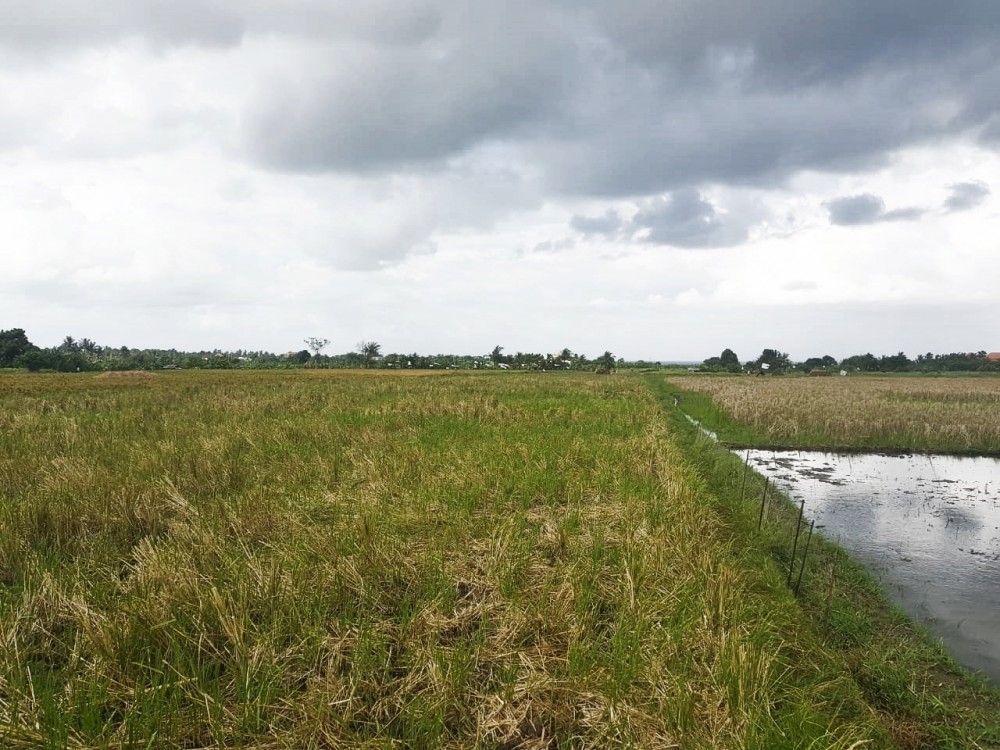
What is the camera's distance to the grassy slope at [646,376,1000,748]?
3531 millimetres

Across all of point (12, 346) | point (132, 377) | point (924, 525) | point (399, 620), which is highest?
point (12, 346)

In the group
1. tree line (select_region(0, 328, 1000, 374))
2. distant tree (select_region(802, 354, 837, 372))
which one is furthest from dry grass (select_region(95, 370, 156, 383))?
distant tree (select_region(802, 354, 837, 372))

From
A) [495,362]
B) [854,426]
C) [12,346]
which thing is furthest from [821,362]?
[12,346]

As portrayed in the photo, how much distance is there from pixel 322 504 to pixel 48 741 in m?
3.61

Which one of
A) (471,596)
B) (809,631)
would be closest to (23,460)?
(471,596)

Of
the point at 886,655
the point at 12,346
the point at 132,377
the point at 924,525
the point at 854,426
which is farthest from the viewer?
the point at 12,346

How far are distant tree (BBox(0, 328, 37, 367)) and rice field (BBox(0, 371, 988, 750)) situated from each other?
9660 cm

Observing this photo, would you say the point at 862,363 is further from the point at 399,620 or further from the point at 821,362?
the point at 399,620

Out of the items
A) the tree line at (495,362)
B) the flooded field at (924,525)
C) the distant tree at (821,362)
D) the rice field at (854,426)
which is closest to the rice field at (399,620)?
the flooded field at (924,525)

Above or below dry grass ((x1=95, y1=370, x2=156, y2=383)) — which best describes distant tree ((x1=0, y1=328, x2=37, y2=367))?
above

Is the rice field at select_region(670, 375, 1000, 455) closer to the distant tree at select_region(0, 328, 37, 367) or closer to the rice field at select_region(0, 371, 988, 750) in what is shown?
the rice field at select_region(0, 371, 988, 750)

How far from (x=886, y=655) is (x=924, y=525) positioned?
5364mm

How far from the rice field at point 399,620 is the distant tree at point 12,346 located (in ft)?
317

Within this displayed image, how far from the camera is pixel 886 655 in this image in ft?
14.0
